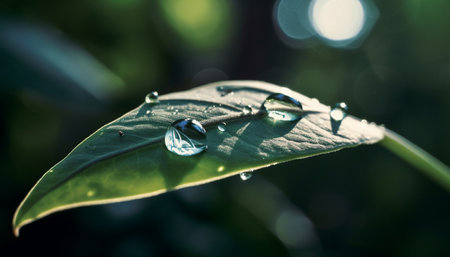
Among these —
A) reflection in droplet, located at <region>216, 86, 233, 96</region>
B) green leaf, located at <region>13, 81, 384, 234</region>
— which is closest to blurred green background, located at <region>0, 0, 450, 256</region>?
reflection in droplet, located at <region>216, 86, 233, 96</region>

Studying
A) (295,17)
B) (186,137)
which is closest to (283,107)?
(186,137)

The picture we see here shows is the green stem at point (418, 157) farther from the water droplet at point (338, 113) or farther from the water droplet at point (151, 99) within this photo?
the water droplet at point (151, 99)

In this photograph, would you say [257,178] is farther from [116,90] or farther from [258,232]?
[116,90]

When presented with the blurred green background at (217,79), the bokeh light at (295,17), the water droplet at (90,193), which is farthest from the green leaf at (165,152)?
the bokeh light at (295,17)

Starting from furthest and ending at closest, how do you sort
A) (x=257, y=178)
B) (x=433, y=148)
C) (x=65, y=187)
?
(x=433, y=148)
(x=257, y=178)
(x=65, y=187)

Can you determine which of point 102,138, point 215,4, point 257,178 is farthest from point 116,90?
point 102,138

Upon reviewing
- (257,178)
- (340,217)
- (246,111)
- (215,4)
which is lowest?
(246,111)
